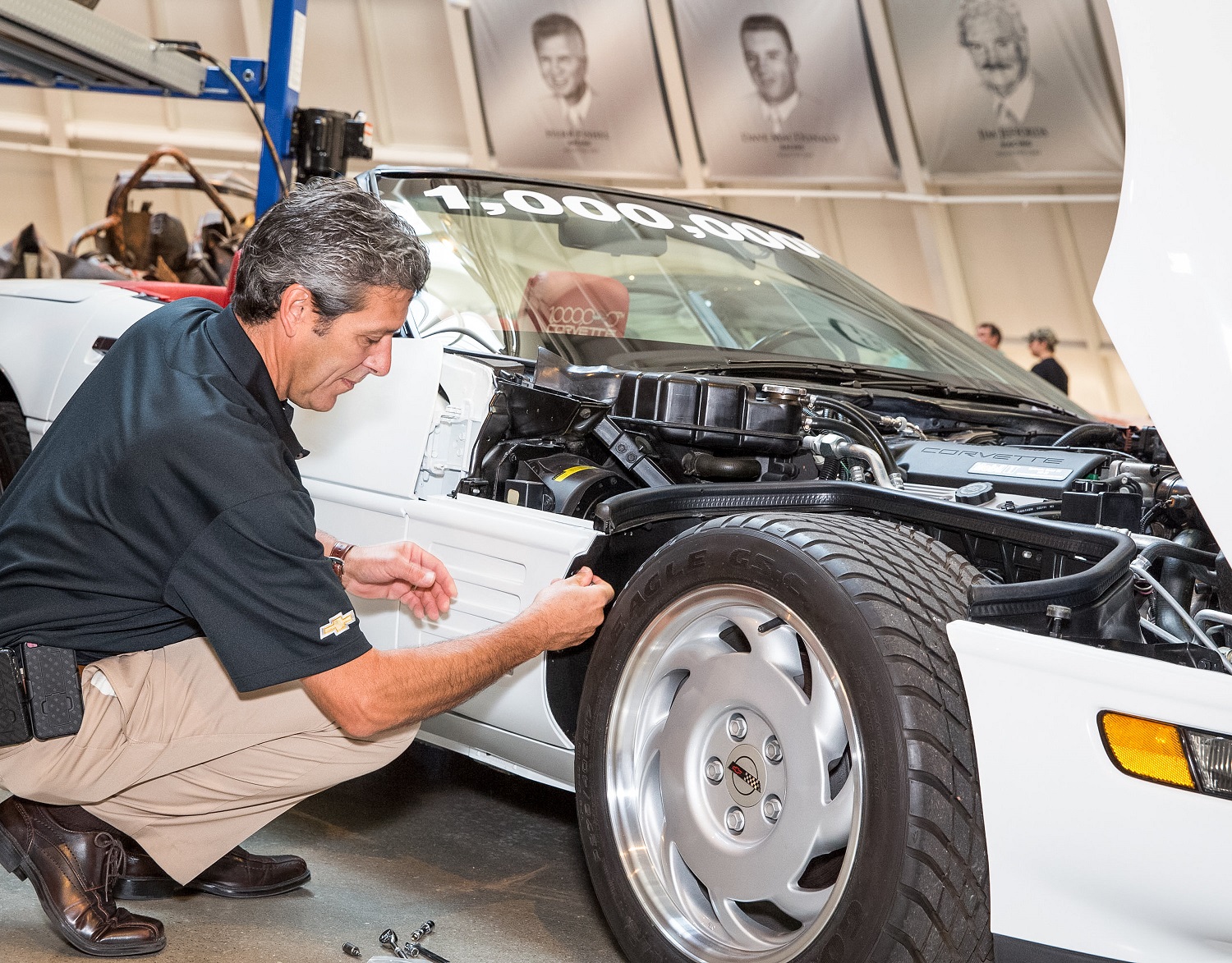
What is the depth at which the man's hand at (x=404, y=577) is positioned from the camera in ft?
7.45

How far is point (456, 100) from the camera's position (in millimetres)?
14930

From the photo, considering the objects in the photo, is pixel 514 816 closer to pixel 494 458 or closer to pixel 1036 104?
pixel 494 458

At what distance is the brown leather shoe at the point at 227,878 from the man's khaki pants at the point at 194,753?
0.40 ft

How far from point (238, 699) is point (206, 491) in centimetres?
49

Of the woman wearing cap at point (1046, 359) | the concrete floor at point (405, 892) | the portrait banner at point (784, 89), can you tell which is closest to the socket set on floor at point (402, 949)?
the concrete floor at point (405, 892)

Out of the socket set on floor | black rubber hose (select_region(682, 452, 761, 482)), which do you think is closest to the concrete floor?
the socket set on floor

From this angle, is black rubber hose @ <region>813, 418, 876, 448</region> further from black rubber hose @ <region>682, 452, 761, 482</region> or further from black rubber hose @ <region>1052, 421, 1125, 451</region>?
black rubber hose @ <region>1052, 421, 1125, 451</region>

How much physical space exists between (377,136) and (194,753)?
14.0 metres

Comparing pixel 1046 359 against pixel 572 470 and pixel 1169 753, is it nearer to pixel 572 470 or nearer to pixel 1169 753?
pixel 572 470

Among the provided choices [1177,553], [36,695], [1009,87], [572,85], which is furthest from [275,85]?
[572,85]

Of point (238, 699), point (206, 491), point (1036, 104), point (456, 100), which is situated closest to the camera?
point (206, 491)

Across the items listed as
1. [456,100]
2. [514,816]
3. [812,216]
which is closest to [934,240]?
[812,216]

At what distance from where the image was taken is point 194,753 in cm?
210

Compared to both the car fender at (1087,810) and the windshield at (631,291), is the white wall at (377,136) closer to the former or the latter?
the windshield at (631,291)
